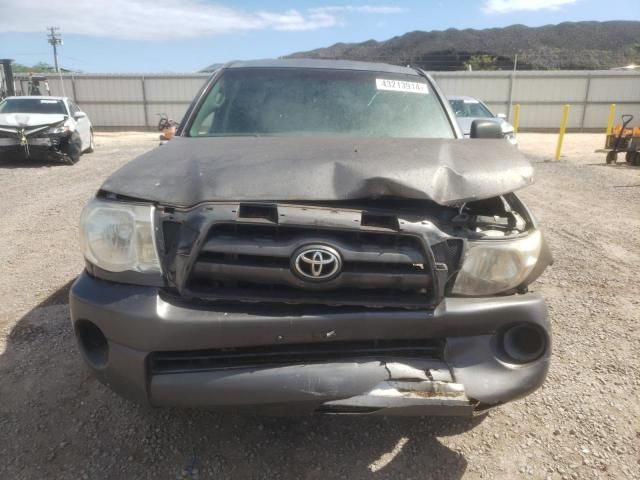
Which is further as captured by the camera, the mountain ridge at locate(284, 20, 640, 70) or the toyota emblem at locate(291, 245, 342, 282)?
the mountain ridge at locate(284, 20, 640, 70)

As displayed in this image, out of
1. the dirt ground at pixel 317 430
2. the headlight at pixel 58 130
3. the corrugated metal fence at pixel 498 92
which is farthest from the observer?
the corrugated metal fence at pixel 498 92

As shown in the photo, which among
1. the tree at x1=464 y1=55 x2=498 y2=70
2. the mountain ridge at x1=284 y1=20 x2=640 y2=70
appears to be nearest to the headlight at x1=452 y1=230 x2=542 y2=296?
the tree at x1=464 y1=55 x2=498 y2=70

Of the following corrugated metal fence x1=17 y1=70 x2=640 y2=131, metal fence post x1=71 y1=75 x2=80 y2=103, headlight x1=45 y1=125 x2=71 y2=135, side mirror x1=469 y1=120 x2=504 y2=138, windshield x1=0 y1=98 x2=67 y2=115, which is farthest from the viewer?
metal fence post x1=71 y1=75 x2=80 y2=103

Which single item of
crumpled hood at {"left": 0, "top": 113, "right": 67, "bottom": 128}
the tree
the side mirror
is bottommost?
crumpled hood at {"left": 0, "top": 113, "right": 67, "bottom": 128}

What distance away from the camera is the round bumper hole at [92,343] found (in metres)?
1.97

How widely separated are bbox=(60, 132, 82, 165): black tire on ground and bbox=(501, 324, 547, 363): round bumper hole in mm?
11203

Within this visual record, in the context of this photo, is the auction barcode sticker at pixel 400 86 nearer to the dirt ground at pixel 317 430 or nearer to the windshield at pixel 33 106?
the dirt ground at pixel 317 430

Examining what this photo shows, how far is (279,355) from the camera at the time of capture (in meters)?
1.88

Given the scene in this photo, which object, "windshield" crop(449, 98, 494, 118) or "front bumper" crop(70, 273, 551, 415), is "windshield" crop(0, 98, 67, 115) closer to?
"windshield" crop(449, 98, 494, 118)

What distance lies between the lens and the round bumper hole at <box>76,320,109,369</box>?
197 centimetres

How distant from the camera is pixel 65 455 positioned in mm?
2156

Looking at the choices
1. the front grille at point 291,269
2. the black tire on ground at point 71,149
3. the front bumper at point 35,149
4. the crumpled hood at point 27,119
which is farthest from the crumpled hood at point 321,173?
the black tire on ground at point 71,149

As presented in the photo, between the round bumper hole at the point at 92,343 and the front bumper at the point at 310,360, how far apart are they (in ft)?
0.11

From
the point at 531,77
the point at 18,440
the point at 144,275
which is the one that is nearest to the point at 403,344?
the point at 144,275
